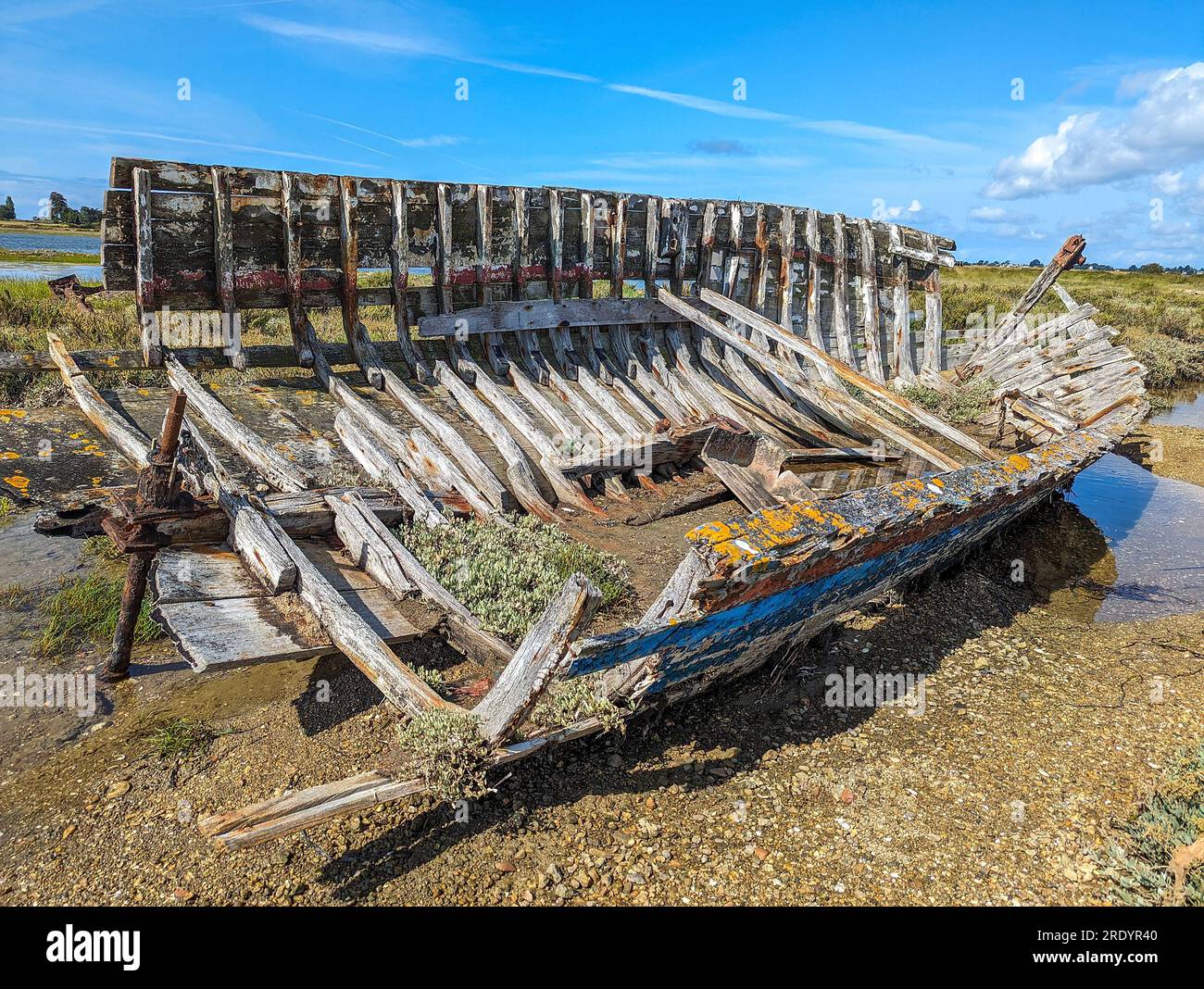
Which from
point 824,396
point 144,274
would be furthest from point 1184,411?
point 144,274

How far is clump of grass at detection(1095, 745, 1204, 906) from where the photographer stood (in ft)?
11.9

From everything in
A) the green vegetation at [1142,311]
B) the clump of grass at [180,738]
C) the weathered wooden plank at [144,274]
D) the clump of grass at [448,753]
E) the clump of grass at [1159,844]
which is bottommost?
the clump of grass at [1159,844]

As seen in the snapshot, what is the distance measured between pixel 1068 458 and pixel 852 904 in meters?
5.42

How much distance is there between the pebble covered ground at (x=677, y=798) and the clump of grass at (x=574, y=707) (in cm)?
51

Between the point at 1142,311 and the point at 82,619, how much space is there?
36.1m

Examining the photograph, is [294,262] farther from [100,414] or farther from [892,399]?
[892,399]

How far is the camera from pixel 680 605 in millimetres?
3691

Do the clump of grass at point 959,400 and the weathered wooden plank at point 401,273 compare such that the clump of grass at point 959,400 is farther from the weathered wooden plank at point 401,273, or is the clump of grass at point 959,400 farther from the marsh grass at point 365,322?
the weathered wooden plank at point 401,273

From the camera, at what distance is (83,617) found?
5.79 m

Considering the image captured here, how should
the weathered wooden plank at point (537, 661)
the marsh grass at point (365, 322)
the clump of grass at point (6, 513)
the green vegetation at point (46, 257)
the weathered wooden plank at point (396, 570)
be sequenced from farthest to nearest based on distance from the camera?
1. the green vegetation at point (46, 257)
2. the marsh grass at point (365, 322)
3. the clump of grass at point (6, 513)
4. the weathered wooden plank at point (396, 570)
5. the weathered wooden plank at point (537, 661)

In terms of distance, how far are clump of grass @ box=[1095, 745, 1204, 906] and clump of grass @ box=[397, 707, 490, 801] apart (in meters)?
3.17

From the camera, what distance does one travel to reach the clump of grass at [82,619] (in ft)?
18.1

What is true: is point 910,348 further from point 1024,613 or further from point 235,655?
point 235,655

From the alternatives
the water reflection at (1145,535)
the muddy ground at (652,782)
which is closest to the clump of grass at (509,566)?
the muddy ground at (652,782)
